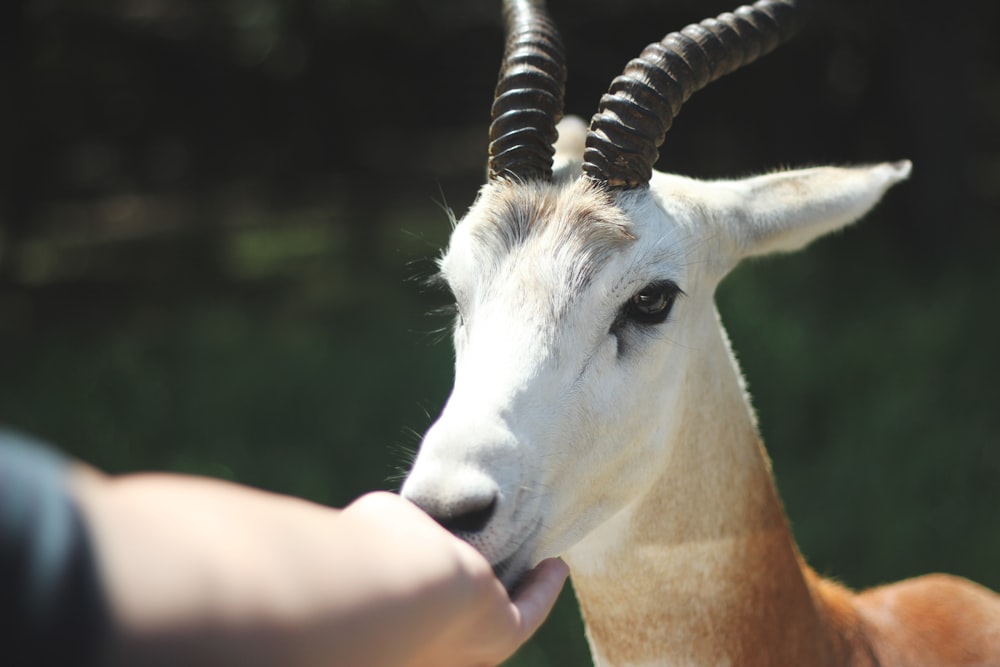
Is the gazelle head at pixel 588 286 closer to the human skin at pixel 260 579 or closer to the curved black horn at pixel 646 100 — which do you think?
the curved black horn at pixel 646 100

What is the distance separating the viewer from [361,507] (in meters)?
1.38

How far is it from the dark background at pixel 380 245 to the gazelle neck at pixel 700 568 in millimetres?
830

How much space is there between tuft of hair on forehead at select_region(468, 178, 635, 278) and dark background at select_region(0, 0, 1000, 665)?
3.09 ft

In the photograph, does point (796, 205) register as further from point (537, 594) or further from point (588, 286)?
point (537, 594)

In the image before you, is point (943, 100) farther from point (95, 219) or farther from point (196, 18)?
point (95, 219)

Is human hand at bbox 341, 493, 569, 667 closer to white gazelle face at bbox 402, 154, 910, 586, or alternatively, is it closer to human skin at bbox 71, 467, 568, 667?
human skin at bbox 71, 467, 568, 667

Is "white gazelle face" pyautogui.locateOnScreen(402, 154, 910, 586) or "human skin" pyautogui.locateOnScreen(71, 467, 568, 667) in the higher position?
"human skin" pyautogui.locateOnScreen(71, 467, 568, 667)

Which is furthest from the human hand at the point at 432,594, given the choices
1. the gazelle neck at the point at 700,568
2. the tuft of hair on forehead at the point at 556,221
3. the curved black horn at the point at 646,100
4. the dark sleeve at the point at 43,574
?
the curved black horn at the point at 646,100

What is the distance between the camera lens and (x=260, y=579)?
3.03 ft

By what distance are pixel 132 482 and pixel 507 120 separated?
172cm

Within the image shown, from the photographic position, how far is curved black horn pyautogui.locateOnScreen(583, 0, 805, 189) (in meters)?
2.36

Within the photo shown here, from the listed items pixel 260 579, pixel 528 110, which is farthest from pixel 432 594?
pixel 528 110

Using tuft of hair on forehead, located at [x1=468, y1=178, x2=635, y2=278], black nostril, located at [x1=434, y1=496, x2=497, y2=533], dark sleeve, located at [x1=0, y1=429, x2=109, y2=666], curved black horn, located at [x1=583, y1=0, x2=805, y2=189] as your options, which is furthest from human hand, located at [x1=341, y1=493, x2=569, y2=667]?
curved black horn, located at [x1=583, y1=0, x2=805, y2=189]

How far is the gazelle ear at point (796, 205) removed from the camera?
264 cm
